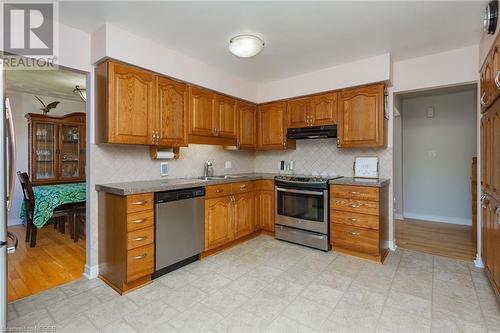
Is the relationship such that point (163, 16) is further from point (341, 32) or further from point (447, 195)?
point (447, 195)

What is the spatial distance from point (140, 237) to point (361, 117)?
9.37 ft

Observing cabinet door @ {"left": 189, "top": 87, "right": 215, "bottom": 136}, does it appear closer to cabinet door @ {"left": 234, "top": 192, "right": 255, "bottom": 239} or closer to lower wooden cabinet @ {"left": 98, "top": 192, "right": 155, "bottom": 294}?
cabinet door @ {"left": 234, "top": 192, "right": 255, "bottom": 239}

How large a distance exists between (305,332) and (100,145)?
2.48m

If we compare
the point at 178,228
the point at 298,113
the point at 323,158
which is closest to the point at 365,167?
the point at 323,158

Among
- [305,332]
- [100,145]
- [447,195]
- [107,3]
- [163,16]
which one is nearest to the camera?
[305,332]

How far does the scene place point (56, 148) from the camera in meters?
4.71

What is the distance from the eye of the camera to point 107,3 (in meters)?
2.01

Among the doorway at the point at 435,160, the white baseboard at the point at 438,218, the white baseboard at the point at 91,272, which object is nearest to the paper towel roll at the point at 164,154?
the white baseboard at the point at 91,272

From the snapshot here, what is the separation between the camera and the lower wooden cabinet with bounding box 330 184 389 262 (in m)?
2.82

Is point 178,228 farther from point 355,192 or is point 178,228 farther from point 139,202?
point 355,192

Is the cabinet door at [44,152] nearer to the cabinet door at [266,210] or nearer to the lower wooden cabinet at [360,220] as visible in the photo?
the cabinet door at [266,210]

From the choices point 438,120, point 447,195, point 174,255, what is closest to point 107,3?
point 174,255

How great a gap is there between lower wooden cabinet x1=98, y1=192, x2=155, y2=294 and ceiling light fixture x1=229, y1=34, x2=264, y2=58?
1659mm

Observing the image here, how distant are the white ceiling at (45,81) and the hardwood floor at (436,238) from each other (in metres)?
4.91
